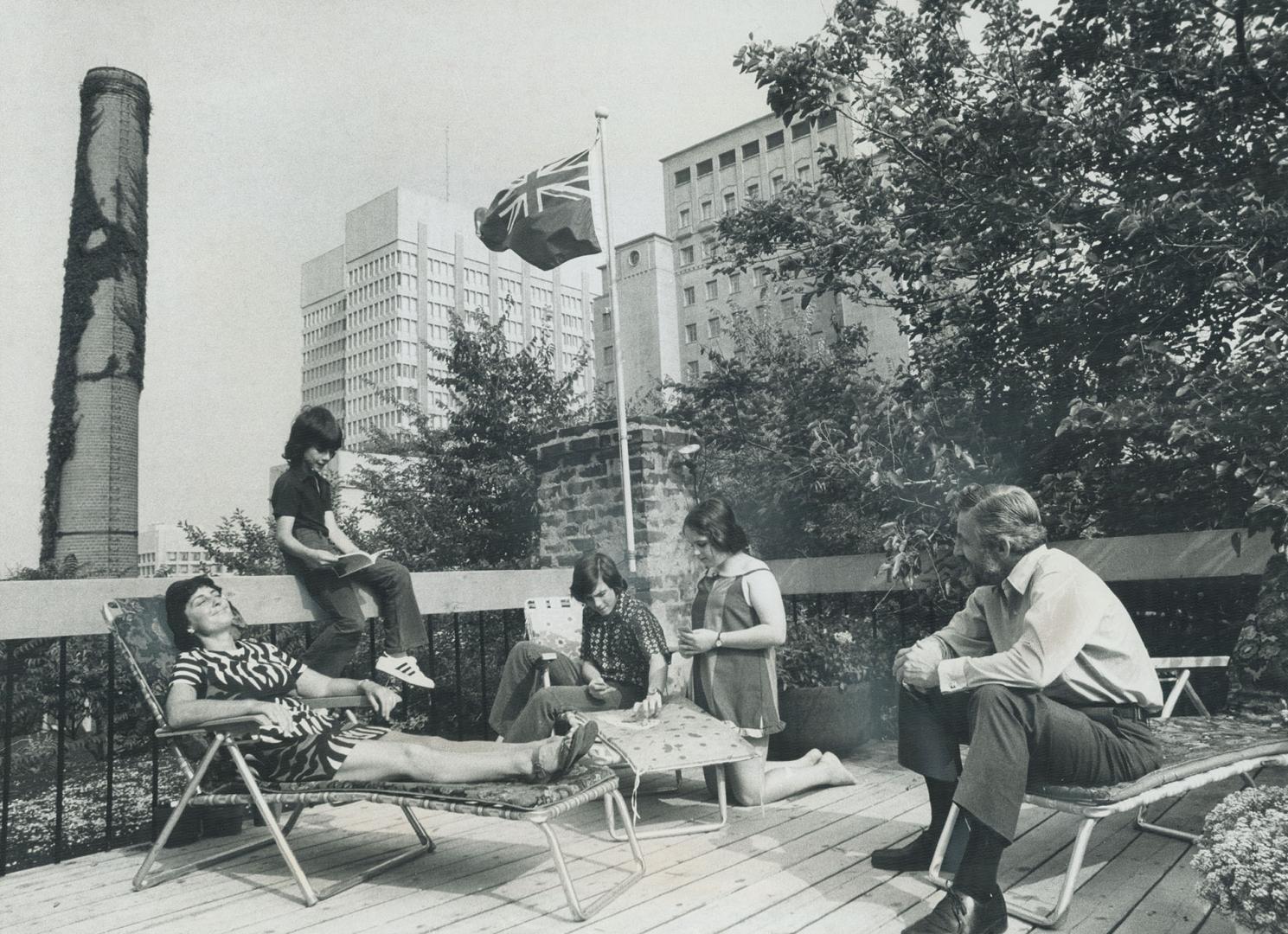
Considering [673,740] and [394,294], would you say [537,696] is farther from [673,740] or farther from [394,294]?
[394,294]

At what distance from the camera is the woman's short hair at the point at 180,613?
10.3 ft

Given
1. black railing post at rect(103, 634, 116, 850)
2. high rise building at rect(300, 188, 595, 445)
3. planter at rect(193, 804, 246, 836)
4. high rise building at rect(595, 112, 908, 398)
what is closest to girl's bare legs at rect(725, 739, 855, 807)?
planter at rect(193, 804, 246, 836)

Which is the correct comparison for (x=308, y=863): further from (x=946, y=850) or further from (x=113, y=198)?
(x=113, y=198)

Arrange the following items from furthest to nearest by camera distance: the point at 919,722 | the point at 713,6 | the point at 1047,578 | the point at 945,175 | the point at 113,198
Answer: the point at 113,198, the point at 713,6, the point at 945,175, the point at 919,722, the point at 1047,578

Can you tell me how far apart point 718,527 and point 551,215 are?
4481 mm

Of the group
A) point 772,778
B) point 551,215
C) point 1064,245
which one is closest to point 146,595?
point 772,778

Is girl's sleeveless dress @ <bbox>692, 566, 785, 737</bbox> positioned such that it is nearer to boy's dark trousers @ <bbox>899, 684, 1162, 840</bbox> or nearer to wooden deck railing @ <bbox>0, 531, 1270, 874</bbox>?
wooden deck railing @ <bbox>0, 531, 1270, 874</bbox>

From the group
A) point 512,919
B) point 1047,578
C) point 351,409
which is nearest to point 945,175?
point 1047,578

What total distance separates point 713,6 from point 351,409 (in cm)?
5945

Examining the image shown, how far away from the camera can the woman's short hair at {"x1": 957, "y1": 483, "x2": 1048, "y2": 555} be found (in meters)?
2.56

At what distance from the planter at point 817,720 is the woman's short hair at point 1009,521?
196 cm

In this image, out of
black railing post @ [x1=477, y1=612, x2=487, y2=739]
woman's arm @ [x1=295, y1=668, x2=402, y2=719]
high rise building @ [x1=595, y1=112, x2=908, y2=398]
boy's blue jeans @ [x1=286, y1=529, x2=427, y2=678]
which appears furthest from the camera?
high rise building @ [x1=595, y1=112, x2=908, y2=398]

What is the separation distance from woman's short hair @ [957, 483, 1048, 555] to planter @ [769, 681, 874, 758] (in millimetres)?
1955

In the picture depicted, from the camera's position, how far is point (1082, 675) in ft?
8.12
